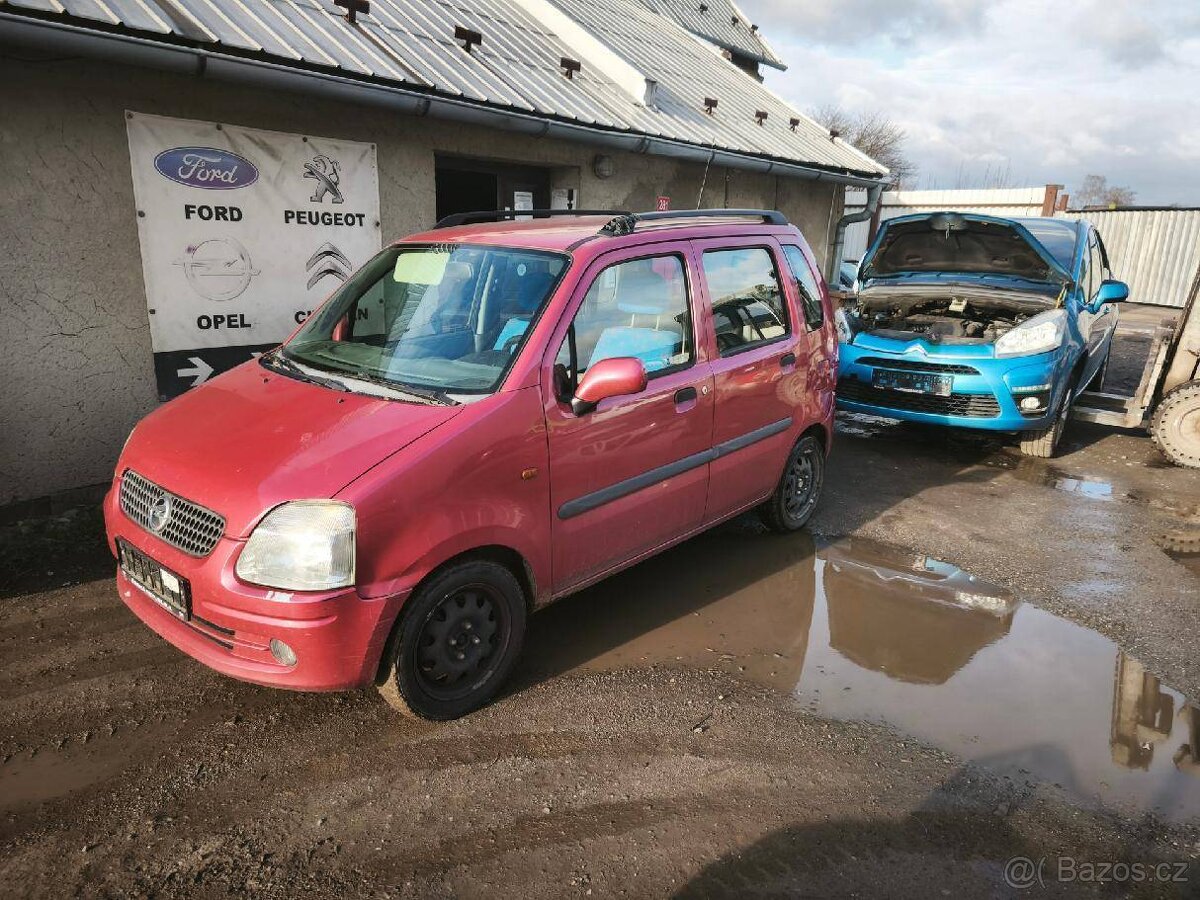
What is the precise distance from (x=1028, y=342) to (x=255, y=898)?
6415 millimetres

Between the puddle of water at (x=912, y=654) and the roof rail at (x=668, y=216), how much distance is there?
1.94 metres

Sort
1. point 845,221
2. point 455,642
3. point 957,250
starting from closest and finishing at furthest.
→ 1. point 455,642
2. point 957,250
3. point 845,221

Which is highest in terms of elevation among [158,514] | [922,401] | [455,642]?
[158,514]

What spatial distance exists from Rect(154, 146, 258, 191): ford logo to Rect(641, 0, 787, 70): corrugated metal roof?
526 inches

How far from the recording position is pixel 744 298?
Answer: 4141 millimetres

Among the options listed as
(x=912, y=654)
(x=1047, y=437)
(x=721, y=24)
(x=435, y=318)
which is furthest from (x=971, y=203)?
(x=435, y=318)

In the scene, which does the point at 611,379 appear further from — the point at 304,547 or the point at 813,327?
the point at 813,327

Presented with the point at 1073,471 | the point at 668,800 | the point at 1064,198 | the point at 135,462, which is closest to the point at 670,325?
the point at 668,800

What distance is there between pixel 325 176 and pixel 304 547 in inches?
172

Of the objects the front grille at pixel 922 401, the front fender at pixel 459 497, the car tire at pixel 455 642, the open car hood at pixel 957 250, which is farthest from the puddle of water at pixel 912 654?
the open car hood at pixel 957 250

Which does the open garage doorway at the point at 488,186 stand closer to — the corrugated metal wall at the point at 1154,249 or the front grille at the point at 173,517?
the front grille at the point at 173,517

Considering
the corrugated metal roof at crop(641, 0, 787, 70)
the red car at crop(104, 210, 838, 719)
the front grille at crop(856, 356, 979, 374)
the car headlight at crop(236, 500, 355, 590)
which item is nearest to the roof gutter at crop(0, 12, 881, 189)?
the red car at crop(104, 210, 838, 719)

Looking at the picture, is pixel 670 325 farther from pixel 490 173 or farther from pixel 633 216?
pixel 490 173

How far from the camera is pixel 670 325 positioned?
3.66 meters
